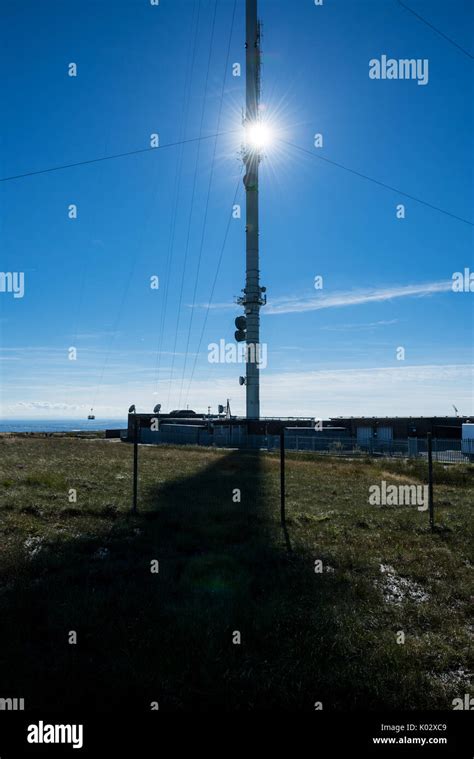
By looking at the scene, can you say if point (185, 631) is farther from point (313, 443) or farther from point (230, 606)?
point (313, 443)

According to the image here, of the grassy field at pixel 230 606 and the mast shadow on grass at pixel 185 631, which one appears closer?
the mast shadow on grass at pixel 185 631

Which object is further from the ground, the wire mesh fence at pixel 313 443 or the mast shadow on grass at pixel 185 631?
the mast shadow on grass at pixel 185 631

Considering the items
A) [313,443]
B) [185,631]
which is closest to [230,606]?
[185,631]

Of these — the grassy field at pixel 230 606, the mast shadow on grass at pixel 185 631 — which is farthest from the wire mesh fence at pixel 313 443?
the mast shadow on grass at pixel 185 631

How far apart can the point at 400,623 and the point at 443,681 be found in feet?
4.42

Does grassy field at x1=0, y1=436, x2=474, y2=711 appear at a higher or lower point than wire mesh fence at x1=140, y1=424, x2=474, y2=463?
higher

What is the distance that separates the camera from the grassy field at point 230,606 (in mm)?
4684

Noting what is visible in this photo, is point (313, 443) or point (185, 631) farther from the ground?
point (185, 631)

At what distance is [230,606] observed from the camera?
6.46 m

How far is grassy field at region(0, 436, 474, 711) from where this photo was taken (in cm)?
468
